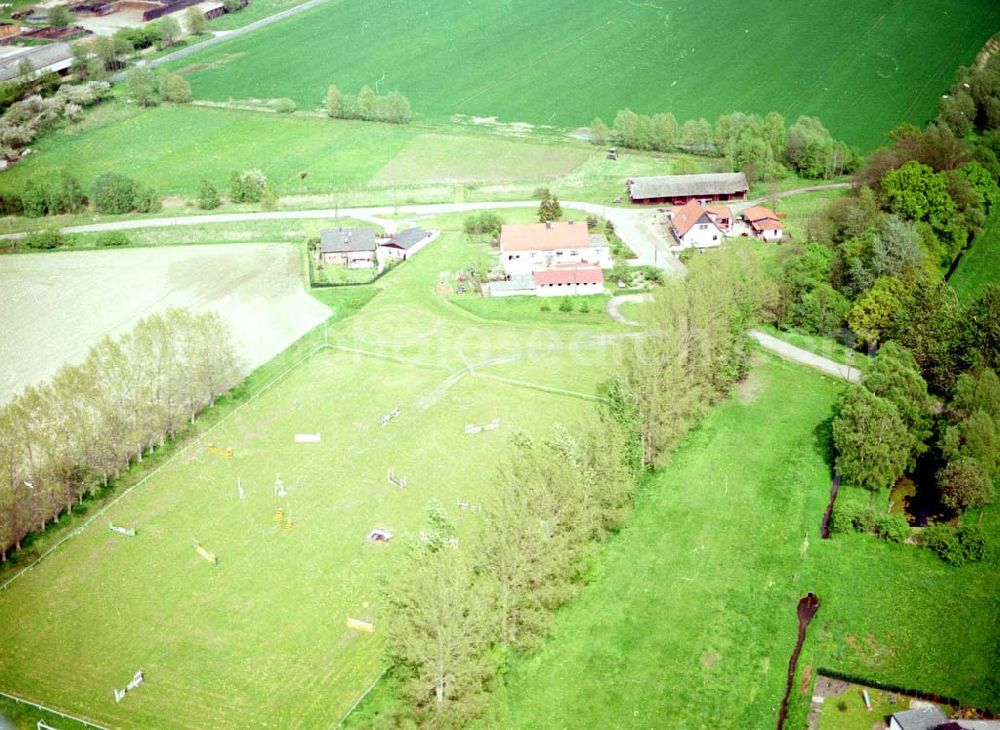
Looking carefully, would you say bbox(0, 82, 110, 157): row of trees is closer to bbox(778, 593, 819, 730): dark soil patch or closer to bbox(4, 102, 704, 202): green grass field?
bbox(4, 102, 704, 202): green grass field

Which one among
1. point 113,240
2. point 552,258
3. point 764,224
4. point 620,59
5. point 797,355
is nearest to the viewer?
point 797,355

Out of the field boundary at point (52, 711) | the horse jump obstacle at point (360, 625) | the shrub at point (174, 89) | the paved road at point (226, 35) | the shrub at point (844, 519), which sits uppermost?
the paved road at point (226, 35)

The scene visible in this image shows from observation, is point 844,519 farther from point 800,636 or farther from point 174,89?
point 174,89

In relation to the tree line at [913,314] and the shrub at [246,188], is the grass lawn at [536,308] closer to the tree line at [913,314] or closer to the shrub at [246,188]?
the tree line at [913,314]

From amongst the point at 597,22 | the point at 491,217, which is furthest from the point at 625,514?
the point at 597,22

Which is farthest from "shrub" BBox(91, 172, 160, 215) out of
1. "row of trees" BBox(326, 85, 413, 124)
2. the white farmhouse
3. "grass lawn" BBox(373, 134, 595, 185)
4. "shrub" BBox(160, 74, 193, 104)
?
→ the white farmhouse

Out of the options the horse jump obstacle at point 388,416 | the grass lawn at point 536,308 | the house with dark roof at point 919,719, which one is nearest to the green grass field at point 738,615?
the house with dark roof at point 919,719

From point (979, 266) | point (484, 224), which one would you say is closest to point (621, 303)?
point (484, 224)
